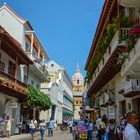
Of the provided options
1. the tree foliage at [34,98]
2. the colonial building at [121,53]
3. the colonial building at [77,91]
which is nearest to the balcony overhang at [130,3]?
the colonial building at [121,53]

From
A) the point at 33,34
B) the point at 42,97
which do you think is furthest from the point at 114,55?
the point at 33,34

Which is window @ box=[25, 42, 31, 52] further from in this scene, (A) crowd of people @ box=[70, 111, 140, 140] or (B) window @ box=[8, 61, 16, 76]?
(A) crowd of people @ box=[70, 111, 140, 140]

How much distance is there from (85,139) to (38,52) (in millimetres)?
22283

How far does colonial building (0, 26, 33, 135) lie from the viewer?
2191 centimetres

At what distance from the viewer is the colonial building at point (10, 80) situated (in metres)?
21.9

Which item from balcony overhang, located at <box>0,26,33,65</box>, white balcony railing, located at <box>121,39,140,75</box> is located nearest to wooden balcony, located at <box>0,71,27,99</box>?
balcony overhang, located at <box>0,26,33,65</box>

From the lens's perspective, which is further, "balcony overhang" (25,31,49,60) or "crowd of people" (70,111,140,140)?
"balcony overhang" (25,31,49,60)

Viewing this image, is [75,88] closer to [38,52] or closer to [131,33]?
[38,52]

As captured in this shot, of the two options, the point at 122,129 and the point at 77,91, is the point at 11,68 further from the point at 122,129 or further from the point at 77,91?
the point at 77,91

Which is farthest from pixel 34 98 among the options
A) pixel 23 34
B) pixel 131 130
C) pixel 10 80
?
pixel 131 130

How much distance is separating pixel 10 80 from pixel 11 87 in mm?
593

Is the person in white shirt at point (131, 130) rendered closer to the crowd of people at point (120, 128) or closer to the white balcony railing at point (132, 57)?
the crowd of people at point (120, 128)

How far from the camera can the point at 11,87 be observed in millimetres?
23203

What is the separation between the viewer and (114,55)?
17219 mm
